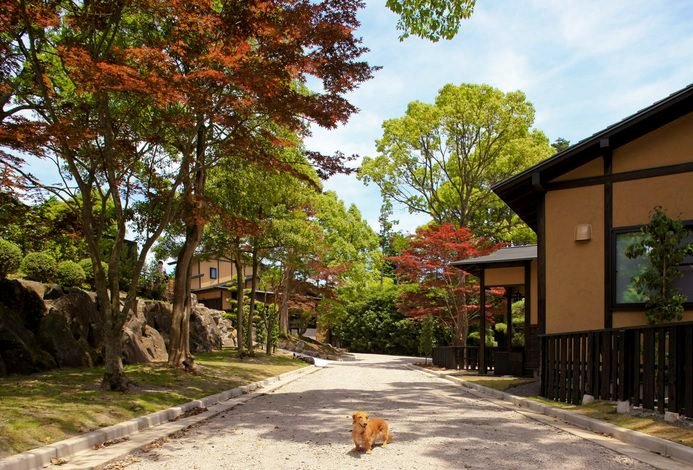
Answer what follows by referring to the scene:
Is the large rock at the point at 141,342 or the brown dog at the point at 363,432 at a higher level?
the brown dog at the point at 363,432

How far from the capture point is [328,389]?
1397cm

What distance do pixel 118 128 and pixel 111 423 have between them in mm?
6307

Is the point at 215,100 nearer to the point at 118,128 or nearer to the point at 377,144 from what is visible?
the point at 118,128

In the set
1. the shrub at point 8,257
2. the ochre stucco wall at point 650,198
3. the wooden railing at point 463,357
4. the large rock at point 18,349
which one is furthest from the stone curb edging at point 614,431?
the shrub at point 8,257

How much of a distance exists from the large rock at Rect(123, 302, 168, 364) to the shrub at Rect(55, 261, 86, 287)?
1.93 meters

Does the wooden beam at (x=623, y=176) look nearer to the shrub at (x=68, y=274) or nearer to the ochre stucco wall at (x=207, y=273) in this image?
the shrub at (x=68, y=274)

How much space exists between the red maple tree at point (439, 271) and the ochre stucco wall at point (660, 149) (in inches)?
459

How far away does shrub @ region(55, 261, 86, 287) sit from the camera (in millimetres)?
16625

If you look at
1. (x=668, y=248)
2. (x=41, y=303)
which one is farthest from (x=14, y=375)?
(x=668, y=248)

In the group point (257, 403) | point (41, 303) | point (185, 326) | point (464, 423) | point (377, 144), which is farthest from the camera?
point (377, 144)

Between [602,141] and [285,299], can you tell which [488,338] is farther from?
[602,141]

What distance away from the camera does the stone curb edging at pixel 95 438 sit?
5.37 meters

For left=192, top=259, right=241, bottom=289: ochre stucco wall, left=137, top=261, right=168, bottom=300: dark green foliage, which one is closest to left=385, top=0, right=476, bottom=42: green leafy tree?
left=137, top=261, right=168, bottom=300: dark green foliage

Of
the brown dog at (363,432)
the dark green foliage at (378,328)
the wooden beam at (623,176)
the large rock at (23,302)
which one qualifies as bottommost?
the dark green foliage at (378,328)
